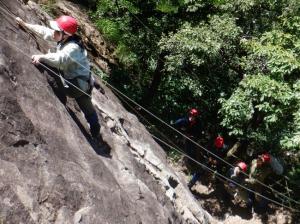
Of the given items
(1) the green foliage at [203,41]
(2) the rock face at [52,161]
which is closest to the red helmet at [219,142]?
(1) the green foliage at [203,41]

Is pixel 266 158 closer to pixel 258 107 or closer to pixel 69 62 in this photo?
pixel 258 107

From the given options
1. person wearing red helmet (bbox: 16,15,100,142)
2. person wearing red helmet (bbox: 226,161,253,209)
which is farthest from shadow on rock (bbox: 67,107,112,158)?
person wearing red helmet (bbox: 226,161,253,209)

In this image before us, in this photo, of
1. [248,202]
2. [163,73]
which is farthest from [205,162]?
[163,73]

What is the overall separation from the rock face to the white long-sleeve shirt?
0.99 ft

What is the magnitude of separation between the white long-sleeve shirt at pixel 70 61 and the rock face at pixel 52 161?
0.99 ft

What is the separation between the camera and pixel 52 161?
603cm

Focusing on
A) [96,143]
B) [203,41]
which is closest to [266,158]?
[203,41]

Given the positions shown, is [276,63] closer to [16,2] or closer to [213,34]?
[213,34]

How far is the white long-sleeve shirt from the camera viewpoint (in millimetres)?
6656

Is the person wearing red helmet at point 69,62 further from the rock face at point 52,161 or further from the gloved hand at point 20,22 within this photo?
the rock face at point 52,161

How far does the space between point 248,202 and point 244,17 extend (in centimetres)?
500

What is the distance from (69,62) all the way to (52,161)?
5.03 ft

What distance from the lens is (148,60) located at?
15.2 metres

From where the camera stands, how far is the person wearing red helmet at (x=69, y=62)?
6634 mm
